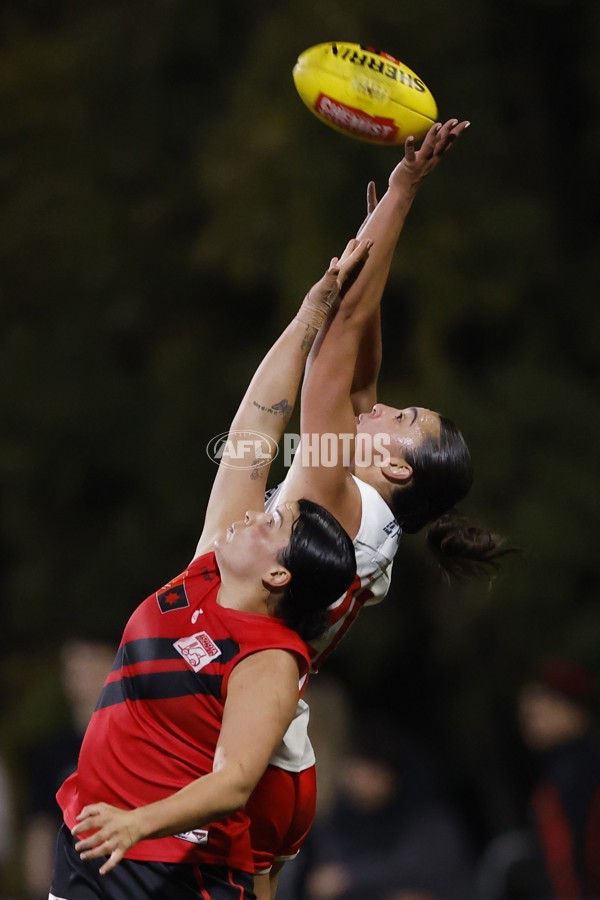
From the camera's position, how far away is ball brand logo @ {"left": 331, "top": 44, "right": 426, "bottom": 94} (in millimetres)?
3357

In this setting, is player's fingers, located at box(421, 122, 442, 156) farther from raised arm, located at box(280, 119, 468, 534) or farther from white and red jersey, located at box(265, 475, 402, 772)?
white and red jersey, located at box(265, 475, 402, 772)

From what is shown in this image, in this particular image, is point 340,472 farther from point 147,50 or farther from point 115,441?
point 147,50

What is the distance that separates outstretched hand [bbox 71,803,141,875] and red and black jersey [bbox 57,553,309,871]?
1.35 ft

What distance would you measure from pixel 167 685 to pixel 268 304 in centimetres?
471

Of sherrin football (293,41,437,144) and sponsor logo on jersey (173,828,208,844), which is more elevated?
sherrin football (293,41,437,144)

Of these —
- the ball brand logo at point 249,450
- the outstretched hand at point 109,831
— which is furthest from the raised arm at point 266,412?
the outstretched hand at point 109,831

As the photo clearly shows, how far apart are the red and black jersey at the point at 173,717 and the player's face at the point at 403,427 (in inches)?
31.4

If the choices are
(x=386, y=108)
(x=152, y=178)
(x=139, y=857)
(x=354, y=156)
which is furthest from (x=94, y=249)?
(x=139, y=857)

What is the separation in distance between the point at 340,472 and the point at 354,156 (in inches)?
158

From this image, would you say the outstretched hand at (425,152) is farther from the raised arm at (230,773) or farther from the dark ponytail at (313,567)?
the raised arm at (230,773)

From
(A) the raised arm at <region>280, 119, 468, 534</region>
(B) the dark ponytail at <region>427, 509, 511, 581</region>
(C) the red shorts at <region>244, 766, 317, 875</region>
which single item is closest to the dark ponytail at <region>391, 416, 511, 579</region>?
(B) the dark ponytail at <region>427, 509, 511, 581</region>

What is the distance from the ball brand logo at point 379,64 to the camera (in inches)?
132

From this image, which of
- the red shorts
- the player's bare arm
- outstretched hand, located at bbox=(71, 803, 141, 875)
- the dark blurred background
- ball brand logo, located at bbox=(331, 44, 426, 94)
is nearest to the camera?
outstretched hand, located at bbox=(71, 803, 141, 875)

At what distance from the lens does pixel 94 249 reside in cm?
734
